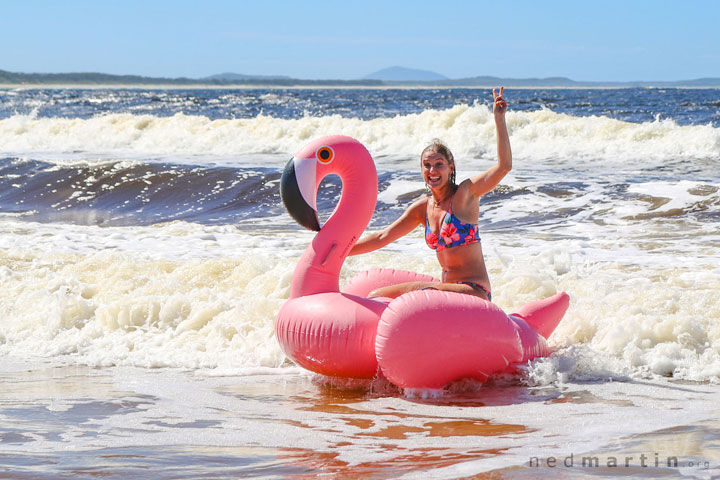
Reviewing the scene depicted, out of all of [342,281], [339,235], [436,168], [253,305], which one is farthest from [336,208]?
[342,281]

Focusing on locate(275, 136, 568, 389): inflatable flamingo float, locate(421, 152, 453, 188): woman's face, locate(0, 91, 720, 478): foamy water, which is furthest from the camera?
locate(421, 152, 453, 188): woman's face

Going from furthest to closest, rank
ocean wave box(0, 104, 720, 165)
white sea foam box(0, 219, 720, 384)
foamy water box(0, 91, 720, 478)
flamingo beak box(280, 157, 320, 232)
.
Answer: ocean wave box(0, 104, 720, 165) → white sea foam box(0, 219, 720, 384) → flamingo beak box(280, 157, 320, 232) → foamy water box(0, 91, 720, 478)

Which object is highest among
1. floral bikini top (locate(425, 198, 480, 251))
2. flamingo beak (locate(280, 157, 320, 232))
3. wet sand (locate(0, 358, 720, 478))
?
flamingo beak (locate(280, 157, 320, 232))

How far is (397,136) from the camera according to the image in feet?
68.9

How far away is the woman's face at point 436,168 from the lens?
5168mm

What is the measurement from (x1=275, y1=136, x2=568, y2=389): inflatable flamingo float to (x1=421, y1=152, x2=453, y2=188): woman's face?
359mm

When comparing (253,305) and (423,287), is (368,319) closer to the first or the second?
(423,287)

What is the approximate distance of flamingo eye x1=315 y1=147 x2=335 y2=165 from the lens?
16.8 feet

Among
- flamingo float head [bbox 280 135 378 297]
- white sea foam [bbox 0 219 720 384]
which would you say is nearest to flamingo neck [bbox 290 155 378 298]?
flamingo float head [bbox 280 135 378 297]

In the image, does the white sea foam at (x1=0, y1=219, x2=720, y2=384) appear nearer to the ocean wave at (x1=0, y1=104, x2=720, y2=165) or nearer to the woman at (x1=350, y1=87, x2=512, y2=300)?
the woman at (x1=350, y1=87, x2=512, y2=300)

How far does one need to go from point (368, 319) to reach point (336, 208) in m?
0.77

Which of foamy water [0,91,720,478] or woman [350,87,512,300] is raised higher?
woman [350,87,512,300]

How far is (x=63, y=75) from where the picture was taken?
162 meters

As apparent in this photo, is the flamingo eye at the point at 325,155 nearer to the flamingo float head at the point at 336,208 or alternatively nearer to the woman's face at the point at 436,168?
the flamingo float head at the point at 336,208
